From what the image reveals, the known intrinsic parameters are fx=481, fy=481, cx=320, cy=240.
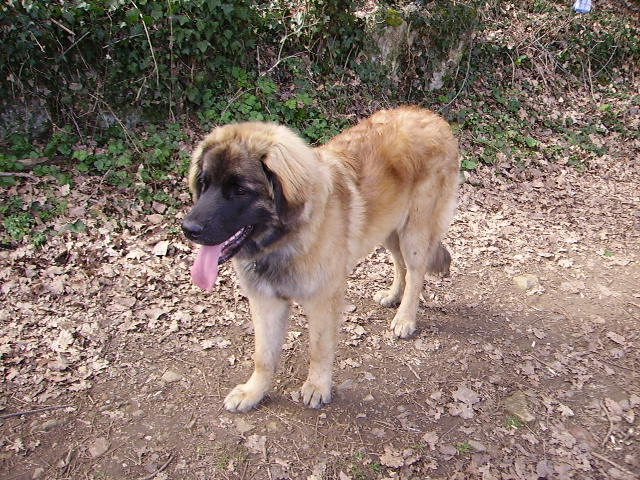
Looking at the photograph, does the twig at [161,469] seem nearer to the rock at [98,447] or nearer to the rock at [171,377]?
the rock at [98,447]

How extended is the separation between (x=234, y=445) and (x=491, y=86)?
7.41 metres

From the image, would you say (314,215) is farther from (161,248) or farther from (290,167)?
(161,248)

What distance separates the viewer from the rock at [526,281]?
4.75m

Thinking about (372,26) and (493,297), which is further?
(372,26)

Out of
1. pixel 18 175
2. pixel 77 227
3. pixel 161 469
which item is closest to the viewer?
pixel 161 469

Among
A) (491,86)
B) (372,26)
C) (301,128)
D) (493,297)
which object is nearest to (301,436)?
(493,297)

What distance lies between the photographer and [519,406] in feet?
11.1

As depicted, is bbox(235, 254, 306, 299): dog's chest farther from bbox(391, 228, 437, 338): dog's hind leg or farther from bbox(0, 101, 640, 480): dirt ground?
bbox(391, 228, 437, 338): dog's hind leg

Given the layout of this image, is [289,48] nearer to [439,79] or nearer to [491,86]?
[439,79]

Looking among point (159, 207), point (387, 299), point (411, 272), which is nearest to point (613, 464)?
point (411, 272)

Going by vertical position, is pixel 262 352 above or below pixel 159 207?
below

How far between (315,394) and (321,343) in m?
0.40

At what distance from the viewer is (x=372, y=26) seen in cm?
706

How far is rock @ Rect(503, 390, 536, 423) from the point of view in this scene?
329 cm
